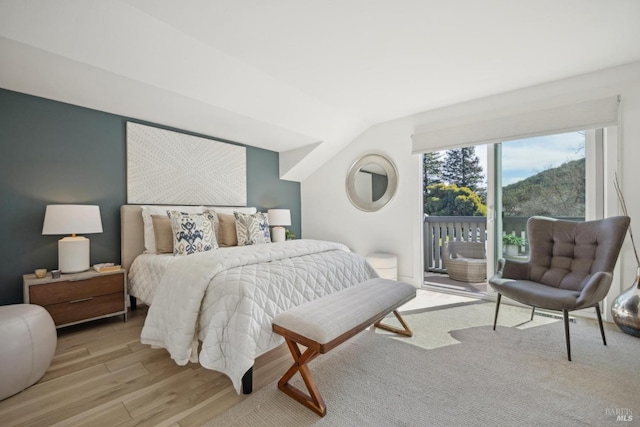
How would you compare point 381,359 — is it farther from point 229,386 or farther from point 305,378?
point 229,386

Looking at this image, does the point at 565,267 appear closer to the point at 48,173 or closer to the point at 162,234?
the point at 162,234

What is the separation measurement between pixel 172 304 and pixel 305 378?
1009 mm

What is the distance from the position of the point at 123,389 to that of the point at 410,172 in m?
3.62

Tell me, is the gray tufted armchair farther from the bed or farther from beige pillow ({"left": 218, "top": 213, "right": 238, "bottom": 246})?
beige pillow ({"left": 218, "top": 213, "right": 238, "bottom": 246})

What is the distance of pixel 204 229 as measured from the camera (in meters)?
2.93

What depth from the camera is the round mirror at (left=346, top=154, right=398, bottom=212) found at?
397 centimetres

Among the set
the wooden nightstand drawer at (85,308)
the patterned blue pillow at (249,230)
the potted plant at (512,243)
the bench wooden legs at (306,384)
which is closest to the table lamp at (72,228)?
the wooden nightstand drawer at (85,308)

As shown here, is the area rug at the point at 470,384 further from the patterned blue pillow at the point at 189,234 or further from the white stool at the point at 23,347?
the patterned blue pillow at the point at 189,234

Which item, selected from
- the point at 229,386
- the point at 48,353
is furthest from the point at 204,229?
the point at 229,386

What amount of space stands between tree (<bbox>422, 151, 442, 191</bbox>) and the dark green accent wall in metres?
3.81

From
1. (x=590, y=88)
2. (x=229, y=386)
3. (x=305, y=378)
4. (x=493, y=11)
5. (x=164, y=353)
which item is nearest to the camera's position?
(x=305, y=378)

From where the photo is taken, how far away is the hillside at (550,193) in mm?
2828

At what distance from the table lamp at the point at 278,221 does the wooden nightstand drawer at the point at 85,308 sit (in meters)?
2.01

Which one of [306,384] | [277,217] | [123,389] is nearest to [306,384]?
[306,384]
